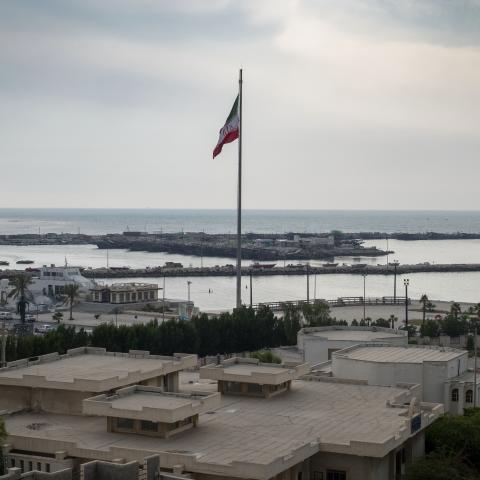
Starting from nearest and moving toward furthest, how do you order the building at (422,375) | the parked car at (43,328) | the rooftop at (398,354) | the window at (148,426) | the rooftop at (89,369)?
the window at (148,426) → the rooftop at (89,369) → the building at (422,375) → the rooftop at (398,354) → the parked car at (43,328)

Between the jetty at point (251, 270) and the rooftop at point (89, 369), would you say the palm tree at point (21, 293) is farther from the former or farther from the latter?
the jetty at point (251, 270)

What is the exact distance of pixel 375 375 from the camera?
39.0 meters

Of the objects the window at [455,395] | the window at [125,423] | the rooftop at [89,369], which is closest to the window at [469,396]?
the window at [455,395]

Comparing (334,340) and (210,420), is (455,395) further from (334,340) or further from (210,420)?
(210,420)

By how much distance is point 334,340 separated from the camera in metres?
46.9

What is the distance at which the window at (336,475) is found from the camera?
2714 cm

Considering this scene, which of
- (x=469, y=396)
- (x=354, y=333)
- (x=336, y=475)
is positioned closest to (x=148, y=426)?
(x=336, y=475)

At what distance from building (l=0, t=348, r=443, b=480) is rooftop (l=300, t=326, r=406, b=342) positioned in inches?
476

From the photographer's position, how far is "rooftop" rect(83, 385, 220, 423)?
27484mm

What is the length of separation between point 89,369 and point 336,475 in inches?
400

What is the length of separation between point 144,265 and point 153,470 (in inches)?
Answer: 5941

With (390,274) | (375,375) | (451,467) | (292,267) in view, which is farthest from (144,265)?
(451,467)

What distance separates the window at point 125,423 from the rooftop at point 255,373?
560 cm

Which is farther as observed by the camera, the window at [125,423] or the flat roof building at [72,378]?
the flat roof building at [72,378]
